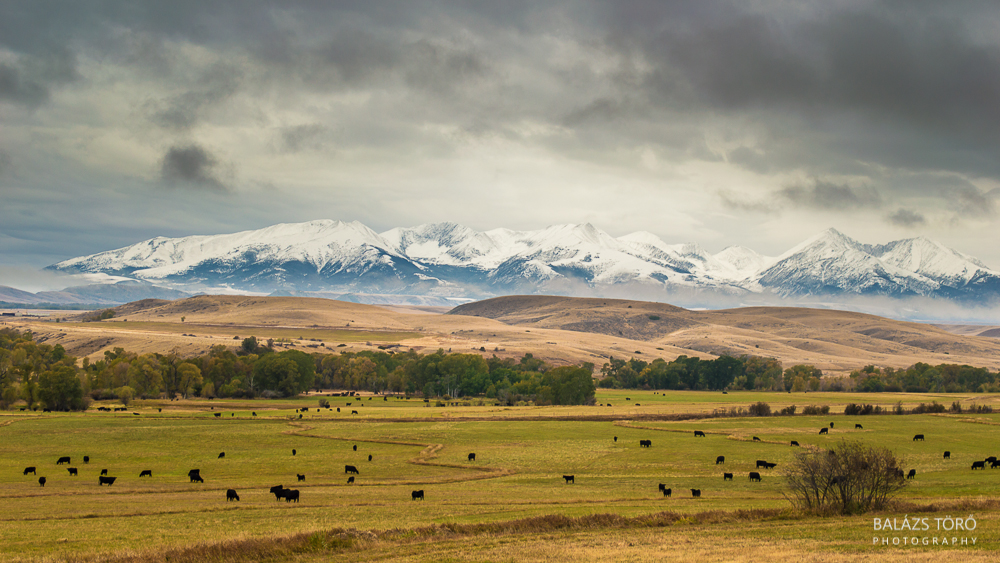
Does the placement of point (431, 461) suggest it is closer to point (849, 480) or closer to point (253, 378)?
point (849, 480)

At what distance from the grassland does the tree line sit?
2812cm

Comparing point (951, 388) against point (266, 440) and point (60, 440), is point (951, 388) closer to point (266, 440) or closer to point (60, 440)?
point (266, 440)

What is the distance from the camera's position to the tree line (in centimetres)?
11662

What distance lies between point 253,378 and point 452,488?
102679 millimetres

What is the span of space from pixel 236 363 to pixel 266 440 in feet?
249

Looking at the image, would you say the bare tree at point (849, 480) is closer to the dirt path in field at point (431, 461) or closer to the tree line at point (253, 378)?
the dirt path in field at point (431, 461)

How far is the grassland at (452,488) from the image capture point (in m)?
28.2

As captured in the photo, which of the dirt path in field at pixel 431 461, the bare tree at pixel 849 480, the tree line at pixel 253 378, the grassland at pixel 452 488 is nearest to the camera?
the grassland at pixel 452 488

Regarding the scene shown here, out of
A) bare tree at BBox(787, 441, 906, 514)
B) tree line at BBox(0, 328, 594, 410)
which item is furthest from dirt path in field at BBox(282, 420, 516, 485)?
tree line at BBox(0, 328, 594, 410)

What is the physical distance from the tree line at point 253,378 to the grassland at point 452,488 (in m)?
28.1

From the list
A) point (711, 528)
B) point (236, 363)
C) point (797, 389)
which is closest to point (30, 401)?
point (236, 363)

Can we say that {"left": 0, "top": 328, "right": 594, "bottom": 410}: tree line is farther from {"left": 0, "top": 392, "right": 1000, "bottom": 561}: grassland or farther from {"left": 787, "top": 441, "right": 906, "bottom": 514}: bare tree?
{"left": 787, "top": 441, "right": 906, "bottom": 514}: bare tree

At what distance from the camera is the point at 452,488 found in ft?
155

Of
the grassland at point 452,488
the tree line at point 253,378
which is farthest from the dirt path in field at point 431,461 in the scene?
the tree line at point 253,378
